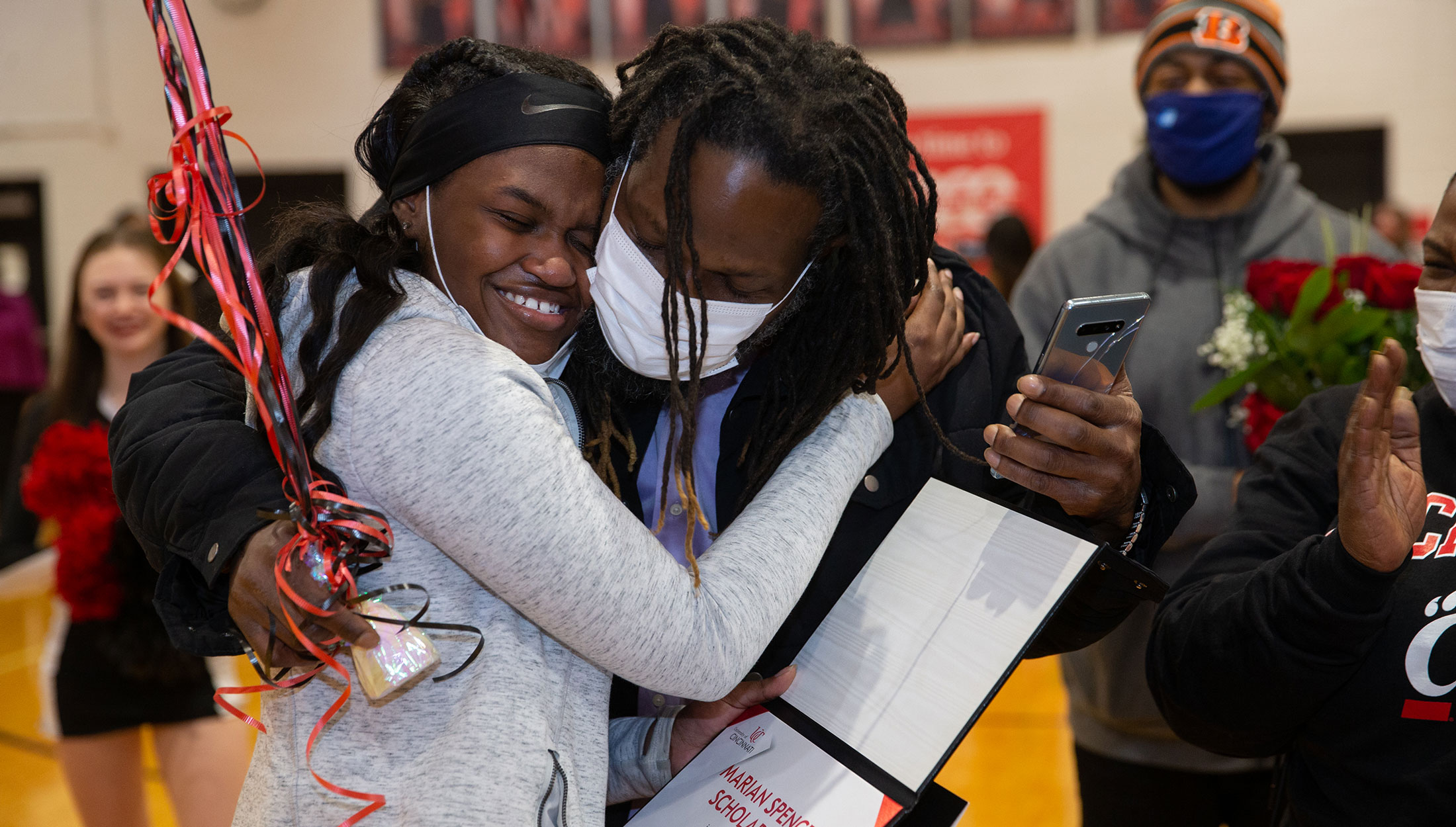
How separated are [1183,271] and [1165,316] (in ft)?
0.49

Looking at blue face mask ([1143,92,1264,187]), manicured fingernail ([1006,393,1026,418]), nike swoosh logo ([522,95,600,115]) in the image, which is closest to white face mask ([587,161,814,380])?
nike swoosh logo ([522,95,600,115])

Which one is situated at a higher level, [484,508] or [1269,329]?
[484,508]

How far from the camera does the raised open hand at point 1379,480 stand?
124 cm

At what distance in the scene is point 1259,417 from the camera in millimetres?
2207

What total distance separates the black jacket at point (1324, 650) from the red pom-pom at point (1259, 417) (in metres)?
0.62

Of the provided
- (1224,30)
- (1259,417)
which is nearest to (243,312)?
(1259,417)

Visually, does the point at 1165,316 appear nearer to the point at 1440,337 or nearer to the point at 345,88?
the point at 1440,337

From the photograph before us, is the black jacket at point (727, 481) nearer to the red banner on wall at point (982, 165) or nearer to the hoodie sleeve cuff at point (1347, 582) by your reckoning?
the hoodie sleeve cuff at point (1347, 582)

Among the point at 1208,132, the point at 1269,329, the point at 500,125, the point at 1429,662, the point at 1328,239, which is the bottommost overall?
the point at 1429,662

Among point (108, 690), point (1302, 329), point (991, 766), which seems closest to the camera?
point (1302, 329)

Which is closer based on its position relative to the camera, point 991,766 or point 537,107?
point 537,107

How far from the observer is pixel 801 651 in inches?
55.9

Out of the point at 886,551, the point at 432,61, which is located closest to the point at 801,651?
the point at 886,551

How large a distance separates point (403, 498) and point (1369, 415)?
104cm
